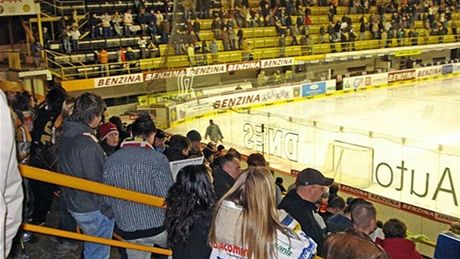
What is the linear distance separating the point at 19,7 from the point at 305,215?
14.7 metres

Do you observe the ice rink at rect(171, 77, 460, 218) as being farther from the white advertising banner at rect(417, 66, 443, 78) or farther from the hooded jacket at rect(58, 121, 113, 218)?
the white advertising banner at rect(417, 66, 443, 78)

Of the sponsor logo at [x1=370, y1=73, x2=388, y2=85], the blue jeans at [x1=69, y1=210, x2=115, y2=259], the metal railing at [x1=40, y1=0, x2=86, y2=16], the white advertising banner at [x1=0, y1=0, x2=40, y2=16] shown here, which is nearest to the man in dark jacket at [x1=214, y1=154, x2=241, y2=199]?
the blue jeans at [x1=69, y1=210, x2=115, y2=259]

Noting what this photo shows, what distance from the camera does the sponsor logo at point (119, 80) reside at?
16.8 metres

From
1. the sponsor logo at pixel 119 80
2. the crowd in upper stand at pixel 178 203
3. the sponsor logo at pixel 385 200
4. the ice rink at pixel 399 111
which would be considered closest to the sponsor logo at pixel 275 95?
the ice rink at pixel 399 111

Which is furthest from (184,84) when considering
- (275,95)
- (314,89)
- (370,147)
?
(370,147)

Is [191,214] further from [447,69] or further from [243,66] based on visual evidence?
[447,69]

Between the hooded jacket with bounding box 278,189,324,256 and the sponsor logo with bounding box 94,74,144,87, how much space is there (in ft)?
47.6

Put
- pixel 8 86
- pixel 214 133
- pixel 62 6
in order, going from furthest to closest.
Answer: pixel 62 6 → pixel 214 133 → pixel 8 86

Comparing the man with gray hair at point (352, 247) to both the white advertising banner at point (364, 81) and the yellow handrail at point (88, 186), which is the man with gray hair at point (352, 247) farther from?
the white advertising banner at point (364, 81)

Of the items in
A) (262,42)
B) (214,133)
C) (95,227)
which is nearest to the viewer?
(95,227)

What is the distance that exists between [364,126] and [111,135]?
12.9m

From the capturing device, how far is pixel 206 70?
63.5ft

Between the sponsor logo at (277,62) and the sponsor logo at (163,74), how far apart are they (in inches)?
187

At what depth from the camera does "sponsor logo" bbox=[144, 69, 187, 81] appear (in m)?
17.0
